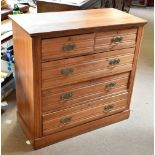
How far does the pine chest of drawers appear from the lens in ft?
5.34

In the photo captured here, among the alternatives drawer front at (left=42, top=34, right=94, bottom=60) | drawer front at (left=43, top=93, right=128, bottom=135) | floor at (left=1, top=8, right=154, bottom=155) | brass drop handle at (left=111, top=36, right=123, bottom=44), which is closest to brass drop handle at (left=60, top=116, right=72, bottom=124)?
drawer front at (left=43, top=93, right=128, bottom=135)

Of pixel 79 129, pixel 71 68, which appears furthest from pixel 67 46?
pixel 79 129

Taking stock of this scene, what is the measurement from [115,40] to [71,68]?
0.38 m

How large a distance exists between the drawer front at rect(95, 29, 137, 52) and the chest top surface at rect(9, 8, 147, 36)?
67 millimetres

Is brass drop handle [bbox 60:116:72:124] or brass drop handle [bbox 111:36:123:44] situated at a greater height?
brass drop handle [bbox 111:36:123:44]

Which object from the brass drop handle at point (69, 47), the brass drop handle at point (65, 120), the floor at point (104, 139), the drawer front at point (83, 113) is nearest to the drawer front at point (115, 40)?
the brass drop handle at point (69, 47)

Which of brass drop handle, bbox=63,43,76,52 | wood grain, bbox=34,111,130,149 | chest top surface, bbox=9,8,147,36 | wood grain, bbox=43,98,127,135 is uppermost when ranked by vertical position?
chest top surface, bbox=9,8,147,36

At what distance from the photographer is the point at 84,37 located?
66.7 inches

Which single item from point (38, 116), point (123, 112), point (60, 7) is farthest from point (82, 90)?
point (60, 7)

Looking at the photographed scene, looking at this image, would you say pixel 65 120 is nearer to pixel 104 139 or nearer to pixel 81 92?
pixel 81 92

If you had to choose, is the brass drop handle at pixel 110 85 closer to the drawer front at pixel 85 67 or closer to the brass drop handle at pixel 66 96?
the drawer front at pixel 85 67

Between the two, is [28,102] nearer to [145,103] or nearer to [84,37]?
[84,37]

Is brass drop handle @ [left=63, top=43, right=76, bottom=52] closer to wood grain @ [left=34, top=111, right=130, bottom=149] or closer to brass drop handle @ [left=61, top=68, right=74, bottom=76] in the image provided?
brass drop handle @ [left=61, top=68, right=74, bottom=76]

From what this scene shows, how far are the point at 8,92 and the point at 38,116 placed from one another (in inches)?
33.2
